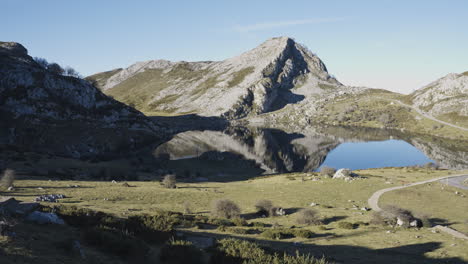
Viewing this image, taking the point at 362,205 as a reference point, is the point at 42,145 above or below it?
above

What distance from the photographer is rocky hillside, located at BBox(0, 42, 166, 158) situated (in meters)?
94.7

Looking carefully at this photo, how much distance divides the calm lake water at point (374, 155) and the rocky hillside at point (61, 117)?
7926 centimetres

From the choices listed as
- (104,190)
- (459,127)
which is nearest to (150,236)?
(104,190)

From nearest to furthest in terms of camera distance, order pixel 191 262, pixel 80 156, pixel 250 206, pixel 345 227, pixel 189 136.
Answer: pixel 191 262 < pixel 345 227 < pixel 250 206 < pixel 80 156 < pixel 189 136

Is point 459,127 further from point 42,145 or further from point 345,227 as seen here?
point 42,145

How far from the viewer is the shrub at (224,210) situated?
104 ft

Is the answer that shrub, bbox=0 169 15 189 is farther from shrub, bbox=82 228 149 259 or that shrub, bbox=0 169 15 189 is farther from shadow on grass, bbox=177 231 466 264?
shrub, bbox=82 228 149 259

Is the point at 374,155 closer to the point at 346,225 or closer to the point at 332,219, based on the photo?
the point at 332,219

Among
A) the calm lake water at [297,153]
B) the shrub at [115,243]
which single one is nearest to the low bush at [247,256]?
the shrub at [115,243]

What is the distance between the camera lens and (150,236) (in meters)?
17.7

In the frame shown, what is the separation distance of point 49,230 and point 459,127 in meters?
188

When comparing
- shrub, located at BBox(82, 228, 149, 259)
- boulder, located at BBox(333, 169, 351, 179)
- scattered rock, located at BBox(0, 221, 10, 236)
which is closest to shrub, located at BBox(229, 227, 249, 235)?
shrub, located at BBox(82, 228, 149, 259)

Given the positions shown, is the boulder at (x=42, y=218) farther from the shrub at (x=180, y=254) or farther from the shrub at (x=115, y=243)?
the shrub at (x=180, y=254)

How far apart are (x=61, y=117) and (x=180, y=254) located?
12248cm
